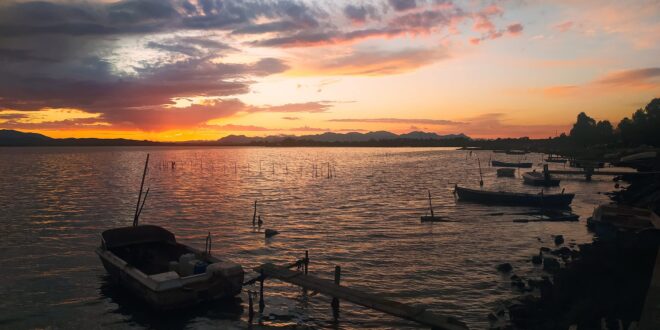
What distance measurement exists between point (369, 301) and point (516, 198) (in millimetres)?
40182

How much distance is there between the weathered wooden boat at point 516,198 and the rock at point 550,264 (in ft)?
84.0

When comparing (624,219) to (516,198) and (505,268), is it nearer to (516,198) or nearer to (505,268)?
(505,268)

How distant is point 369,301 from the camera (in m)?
14.9

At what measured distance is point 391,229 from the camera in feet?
118

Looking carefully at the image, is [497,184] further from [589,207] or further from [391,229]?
[391,229]

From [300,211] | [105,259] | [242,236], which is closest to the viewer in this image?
[105,259]

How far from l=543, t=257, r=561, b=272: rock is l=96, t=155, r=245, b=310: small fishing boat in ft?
56.3

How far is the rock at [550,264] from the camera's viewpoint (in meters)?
23.8

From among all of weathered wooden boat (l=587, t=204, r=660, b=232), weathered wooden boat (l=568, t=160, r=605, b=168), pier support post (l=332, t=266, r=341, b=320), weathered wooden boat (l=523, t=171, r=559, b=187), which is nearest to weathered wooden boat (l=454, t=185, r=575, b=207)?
weathered wooden boat (l=568, t=160, r=605, b=168)

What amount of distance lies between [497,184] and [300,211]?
154ft

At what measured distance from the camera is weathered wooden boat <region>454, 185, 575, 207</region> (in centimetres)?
4731

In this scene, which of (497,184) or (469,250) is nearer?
(469,250)

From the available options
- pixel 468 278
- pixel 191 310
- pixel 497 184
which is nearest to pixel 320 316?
pixel 191 310

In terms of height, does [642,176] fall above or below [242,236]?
above
